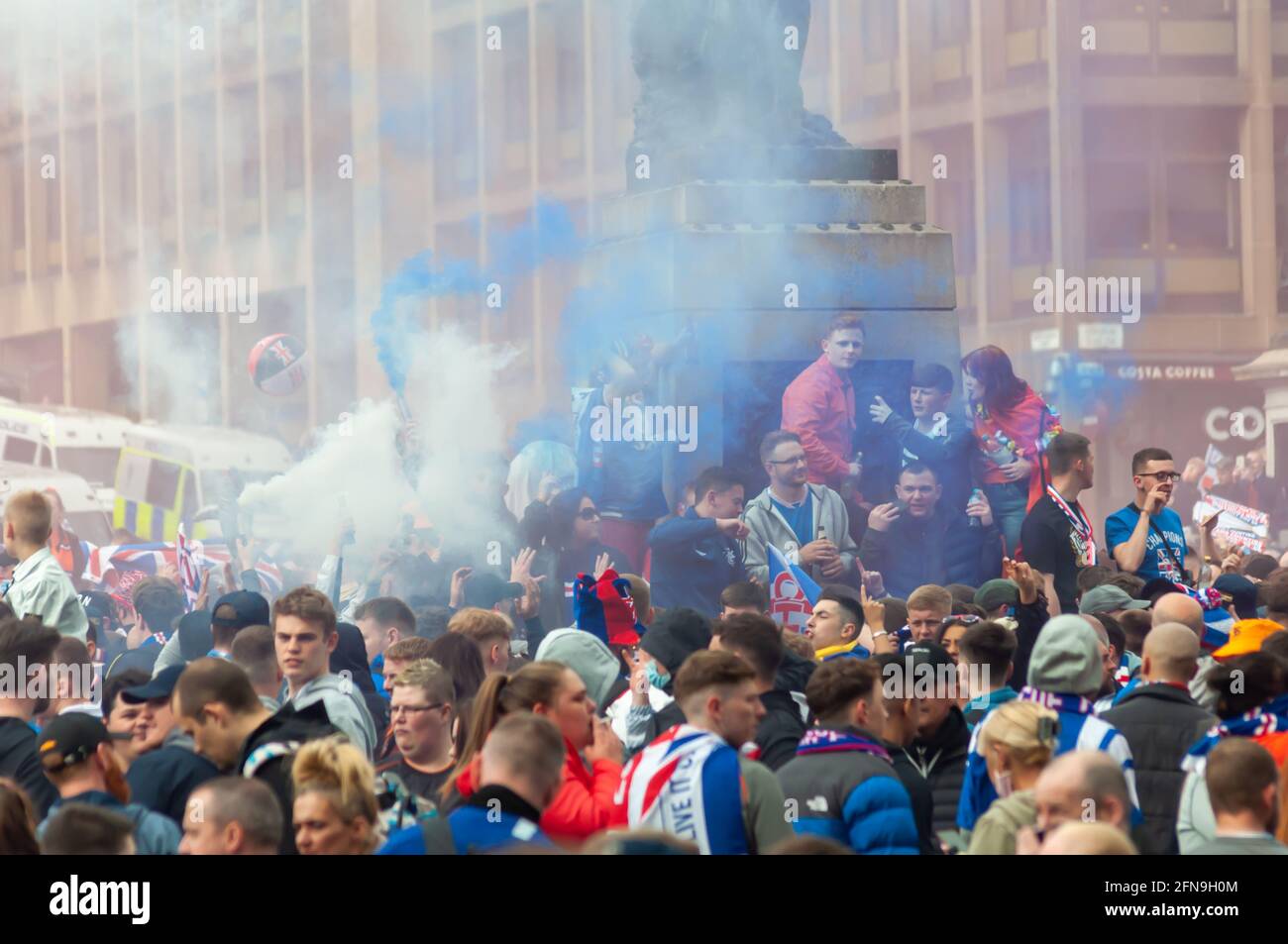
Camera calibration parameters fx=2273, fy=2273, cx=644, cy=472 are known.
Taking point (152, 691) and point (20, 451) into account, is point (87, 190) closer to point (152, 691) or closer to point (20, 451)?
point (20, 451)

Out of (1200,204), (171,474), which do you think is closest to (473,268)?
(171,474)

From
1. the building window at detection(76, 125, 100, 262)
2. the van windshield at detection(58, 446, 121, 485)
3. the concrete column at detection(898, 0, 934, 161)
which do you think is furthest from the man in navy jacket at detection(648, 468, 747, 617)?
the building window at detection(76, 125, 100, 262)

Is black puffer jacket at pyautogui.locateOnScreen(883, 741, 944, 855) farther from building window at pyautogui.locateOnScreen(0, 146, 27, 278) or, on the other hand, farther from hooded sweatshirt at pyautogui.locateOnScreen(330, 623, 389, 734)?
building window at pyautogui.locateOnScreen(0, 146, 27, 278)

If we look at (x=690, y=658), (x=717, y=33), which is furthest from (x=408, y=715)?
(x=717, y=33)

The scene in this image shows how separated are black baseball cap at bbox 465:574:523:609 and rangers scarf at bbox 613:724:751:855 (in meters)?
4.64

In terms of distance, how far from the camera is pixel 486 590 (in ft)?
32.7

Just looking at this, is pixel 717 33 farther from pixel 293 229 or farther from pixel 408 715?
pixel 293 229

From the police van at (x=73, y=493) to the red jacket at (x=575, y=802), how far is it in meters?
18.1

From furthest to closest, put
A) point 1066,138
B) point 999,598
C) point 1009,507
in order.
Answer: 1. point 1066,138
2. point 1009,507
3. point 999,598

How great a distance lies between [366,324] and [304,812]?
3091 cm

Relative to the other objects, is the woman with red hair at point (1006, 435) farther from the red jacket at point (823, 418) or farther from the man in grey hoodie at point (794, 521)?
the man in grey hoodie at point (794, 521)

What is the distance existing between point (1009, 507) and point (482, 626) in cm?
464

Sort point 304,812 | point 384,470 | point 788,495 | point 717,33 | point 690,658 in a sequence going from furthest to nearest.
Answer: point 384,470, point 717,33, point 788,495, point 690,658, point 304,812
